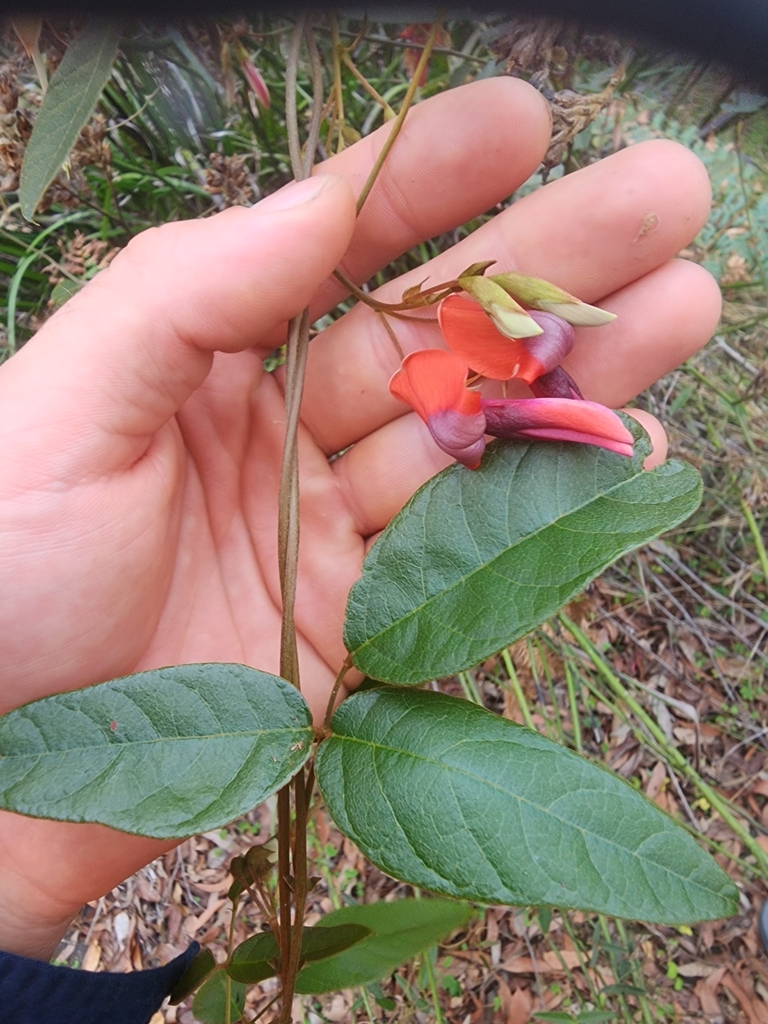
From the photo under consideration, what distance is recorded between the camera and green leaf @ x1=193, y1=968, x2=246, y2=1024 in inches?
29.3

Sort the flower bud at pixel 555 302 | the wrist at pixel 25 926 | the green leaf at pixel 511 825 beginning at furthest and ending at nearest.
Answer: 1. the wrist at pixel 25 926
2. the flower bud at pixel 555 302
3. the green leaf at pixel 511 825

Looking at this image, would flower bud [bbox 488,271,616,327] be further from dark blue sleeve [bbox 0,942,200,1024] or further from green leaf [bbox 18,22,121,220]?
dark blue sleeve [bbox 0,942,200,1024]

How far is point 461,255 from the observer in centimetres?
99

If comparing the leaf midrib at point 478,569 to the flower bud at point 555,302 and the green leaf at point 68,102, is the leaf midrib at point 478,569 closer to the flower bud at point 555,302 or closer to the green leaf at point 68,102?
the flower bud at point 555,302

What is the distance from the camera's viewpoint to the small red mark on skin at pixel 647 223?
860 mm

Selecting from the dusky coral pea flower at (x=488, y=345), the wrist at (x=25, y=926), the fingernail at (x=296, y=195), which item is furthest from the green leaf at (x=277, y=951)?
the fingernail at (x=296, y=195)

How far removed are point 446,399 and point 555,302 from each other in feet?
0.44

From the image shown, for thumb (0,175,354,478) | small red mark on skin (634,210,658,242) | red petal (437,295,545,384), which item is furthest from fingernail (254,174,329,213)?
small red mark on skin (634,210,658,242)

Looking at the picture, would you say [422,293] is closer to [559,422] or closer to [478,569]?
[559,422]

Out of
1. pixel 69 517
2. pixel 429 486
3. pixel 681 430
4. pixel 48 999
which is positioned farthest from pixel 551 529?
pixel 681 430

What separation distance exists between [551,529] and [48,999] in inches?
32.2

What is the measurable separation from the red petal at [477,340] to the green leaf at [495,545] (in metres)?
0.13

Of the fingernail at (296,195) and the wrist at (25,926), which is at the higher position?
the fingernail at (296,195)

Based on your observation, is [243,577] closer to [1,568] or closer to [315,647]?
[315,647]
